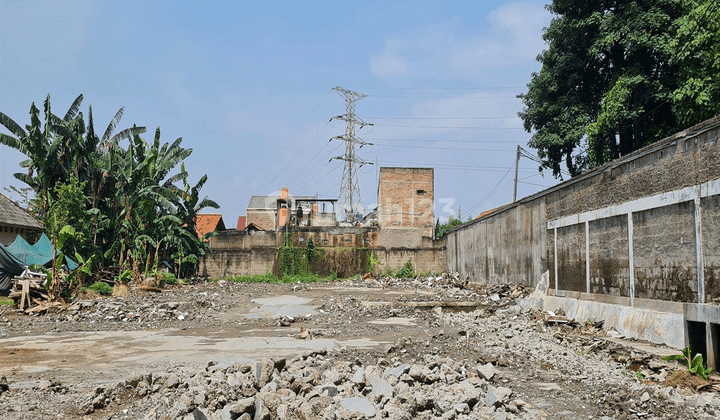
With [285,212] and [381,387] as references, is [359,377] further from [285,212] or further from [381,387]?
[285,212]

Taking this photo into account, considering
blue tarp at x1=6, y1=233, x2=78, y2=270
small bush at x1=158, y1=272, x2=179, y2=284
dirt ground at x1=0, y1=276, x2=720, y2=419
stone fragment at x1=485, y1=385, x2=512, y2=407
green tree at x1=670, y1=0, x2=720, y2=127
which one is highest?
green tree at x1=670, y1=0, x2=720, y2=127

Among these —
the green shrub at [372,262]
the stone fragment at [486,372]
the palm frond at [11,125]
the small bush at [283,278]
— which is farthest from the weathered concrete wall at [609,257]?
the green shrub at [372,262]

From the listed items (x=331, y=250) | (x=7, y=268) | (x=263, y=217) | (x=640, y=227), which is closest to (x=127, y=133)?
(x=7, y=268)

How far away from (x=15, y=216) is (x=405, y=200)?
1070 inches

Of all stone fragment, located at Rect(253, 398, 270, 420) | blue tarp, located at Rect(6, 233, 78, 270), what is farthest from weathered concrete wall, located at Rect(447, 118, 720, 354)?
A: blue tarp, located at Rect(6, 233, 78, 270)

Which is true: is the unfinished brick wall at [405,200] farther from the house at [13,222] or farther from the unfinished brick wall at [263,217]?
the house at [13,222]

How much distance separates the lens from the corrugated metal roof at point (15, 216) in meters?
21.2

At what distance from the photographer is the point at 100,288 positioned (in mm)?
19578

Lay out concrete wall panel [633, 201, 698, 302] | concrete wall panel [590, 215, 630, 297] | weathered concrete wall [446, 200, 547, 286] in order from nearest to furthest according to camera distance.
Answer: concrete wall panel [633, 201, 698, 302] → concrete wall panel [590, 215, 630, 297] → weathered concrete wall [446, 200, 547, 286]

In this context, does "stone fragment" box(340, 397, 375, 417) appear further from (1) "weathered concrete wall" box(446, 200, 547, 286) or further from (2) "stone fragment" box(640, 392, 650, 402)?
(1) "weathered concrete wall" box(446, 200, 547, 286)

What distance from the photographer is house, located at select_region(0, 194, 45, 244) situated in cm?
2125

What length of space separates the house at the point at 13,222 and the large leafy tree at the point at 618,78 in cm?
2359

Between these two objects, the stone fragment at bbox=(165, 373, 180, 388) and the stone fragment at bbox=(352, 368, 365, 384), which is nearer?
the stone fragment at bbox=(352, 368, 365, 384)

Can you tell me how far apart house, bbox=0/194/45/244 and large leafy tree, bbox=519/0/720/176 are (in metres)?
23.6
